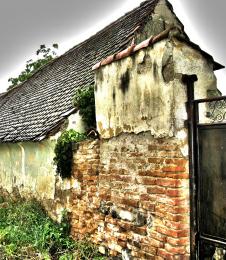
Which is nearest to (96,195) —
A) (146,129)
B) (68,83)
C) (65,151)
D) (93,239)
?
(93,239)

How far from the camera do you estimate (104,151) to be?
218 inches

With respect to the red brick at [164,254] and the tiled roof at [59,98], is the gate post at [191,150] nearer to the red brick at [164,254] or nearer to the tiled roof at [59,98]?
the red brick at [164,254]

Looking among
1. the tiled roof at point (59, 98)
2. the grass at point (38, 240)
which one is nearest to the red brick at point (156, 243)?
the grass at point (38, 240)

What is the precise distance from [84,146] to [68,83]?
3.93m

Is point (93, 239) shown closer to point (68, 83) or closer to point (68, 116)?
point (68, 116)

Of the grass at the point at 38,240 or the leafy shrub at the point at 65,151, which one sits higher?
the leafy shrub at the point at 65,151

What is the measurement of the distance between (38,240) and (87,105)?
256 centimetres

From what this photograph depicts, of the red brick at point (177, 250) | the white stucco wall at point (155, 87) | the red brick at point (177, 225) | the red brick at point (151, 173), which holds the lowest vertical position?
the red brick at point (177, 250)

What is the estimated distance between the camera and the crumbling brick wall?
415cm

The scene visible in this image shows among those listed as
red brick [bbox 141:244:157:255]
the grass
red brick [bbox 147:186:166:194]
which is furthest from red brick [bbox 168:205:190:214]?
the grass

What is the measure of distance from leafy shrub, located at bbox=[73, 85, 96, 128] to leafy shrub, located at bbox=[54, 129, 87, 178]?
385mm

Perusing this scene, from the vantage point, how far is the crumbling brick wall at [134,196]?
4152mm

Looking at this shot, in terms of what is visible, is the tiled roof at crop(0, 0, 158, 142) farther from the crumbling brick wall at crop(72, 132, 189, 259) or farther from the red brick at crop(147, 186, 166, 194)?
the red brick at crop(147, 186, 166, 194)

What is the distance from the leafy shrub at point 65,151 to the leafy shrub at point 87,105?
0.38 m
